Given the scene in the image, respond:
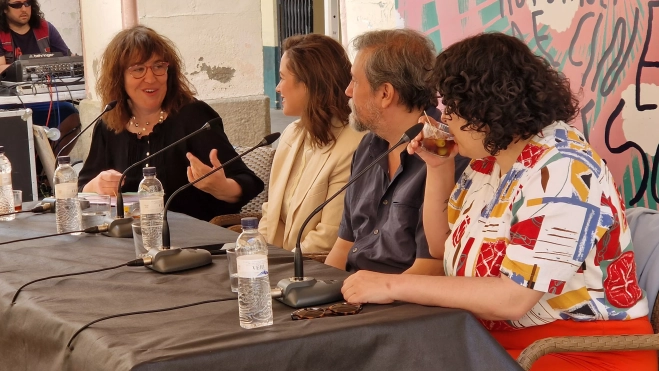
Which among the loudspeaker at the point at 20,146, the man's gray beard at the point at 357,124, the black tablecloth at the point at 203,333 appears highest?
the man's gray beard at the point at 357,124

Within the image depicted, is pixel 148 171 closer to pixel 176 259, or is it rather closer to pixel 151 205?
pixel 151 205

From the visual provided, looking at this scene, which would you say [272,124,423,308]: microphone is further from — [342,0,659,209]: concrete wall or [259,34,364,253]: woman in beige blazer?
[342,0,659,209]: concrete wall

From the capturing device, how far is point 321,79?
304cm

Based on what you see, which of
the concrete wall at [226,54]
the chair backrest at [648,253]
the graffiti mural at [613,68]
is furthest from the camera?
the concrete wall at [226,54]

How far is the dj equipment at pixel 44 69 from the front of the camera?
21.1 ft

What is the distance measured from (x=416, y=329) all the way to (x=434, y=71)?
2.09 ft

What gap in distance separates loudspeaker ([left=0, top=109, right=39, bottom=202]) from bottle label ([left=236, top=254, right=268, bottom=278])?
3.64 meters

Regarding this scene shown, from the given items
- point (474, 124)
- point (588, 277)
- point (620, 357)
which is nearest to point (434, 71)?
A: point (474, 124)

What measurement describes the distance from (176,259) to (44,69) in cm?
477

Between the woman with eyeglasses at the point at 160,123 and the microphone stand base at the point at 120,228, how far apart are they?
748mm

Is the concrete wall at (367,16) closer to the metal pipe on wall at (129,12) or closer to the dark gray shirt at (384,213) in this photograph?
the dark gray shirt at (384,213)

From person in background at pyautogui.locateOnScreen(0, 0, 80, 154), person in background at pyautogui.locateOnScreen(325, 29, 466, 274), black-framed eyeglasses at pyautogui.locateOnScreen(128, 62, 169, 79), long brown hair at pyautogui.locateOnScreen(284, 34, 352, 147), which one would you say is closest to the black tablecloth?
person in background at pyautogui.locateOnScreen(325, 29, 466, 274)

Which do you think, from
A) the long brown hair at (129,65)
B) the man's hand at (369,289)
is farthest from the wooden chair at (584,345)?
the long brown hair at (129,65)

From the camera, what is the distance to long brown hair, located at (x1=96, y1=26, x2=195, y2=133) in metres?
3.53
